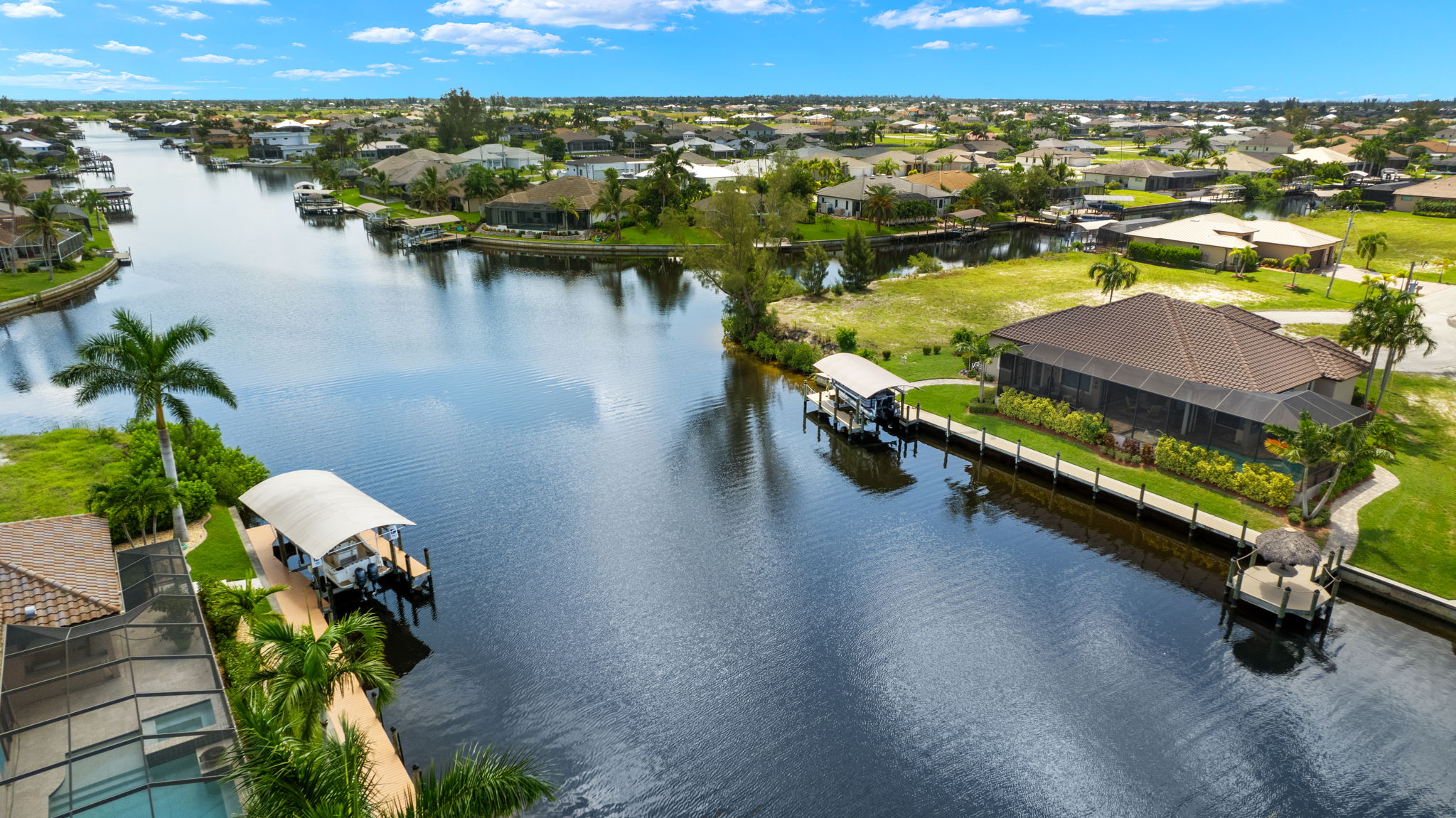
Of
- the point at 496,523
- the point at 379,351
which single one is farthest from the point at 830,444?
the point at 379,351

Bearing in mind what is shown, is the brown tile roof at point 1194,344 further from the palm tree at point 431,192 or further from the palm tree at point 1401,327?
the palm tree at point 431,192

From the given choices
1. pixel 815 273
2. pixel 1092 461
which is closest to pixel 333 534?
pixel 1092 461

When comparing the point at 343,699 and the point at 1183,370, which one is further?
the point at 1183,370

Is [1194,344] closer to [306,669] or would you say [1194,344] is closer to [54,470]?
[306,669]

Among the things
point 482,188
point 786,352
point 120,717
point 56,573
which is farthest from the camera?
point 482,188

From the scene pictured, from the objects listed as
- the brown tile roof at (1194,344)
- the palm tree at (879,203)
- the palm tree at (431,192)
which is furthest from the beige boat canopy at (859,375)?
the palm tree at (431,192)
